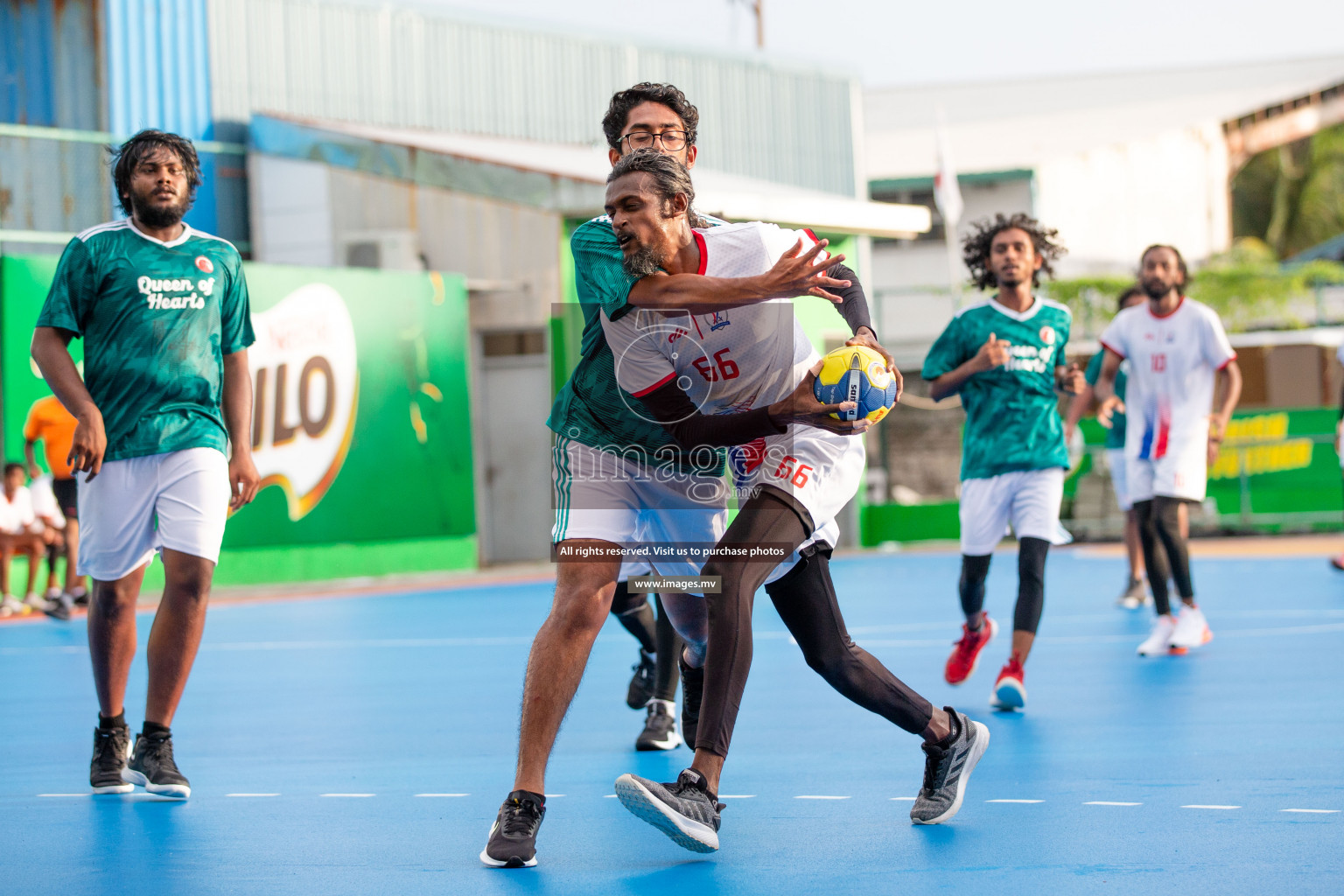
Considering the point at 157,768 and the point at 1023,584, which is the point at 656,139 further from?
the point at 1023,584

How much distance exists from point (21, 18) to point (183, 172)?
15.7 m

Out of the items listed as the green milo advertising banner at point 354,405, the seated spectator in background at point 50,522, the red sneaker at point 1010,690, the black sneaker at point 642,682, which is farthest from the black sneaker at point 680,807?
the green milo advertising banner at point 354,405

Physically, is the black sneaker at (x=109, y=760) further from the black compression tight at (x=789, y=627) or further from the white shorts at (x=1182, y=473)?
the white shorts at (x=1182, y=473)

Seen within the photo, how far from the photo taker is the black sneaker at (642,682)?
6227 millimetres

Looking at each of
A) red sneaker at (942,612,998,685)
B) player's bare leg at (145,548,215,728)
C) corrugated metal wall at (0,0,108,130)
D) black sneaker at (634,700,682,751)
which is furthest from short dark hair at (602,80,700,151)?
corrugated metal wall at (0,0,108,130)

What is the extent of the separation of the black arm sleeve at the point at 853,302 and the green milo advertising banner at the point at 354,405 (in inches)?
433

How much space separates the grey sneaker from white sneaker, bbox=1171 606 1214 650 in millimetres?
4186

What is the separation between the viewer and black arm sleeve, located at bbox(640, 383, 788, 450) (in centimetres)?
403

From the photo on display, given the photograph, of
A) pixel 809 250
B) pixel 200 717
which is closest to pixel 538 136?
pixel 200 717

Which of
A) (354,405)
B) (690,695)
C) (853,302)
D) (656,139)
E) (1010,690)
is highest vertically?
(656,139)

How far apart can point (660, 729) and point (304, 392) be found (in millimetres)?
10226

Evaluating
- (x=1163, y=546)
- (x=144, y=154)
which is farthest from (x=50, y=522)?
(x=1163, y=546)

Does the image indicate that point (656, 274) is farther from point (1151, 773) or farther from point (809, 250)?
point (1151, 773)

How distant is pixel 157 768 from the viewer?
4871 mm
